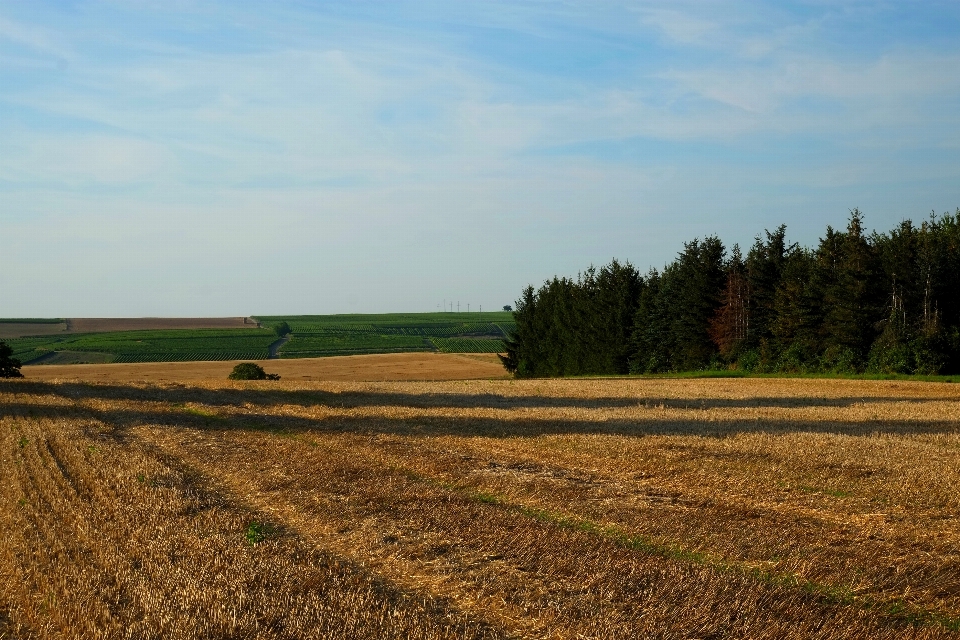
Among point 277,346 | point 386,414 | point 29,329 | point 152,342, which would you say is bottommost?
point 277,346

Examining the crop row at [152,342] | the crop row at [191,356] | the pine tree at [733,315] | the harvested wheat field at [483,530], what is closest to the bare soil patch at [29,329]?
the crop row at [152,342]

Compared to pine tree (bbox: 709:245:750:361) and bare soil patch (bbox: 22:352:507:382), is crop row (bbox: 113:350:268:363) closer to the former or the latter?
bare soil patch (bbox: 22:352:507:382)

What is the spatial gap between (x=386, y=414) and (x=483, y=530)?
58.7 ft

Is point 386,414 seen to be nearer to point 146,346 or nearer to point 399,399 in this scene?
point 399,399

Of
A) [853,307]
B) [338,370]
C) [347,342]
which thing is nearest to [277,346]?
[347,342]

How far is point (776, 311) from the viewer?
59.2 metres

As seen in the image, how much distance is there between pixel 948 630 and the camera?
796 cm

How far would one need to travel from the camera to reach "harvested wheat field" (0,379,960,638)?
26.8 feet

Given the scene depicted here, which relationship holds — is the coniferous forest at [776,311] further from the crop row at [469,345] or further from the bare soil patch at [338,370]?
the crop row at [469,345]

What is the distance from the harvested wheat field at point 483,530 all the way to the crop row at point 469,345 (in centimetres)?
12786

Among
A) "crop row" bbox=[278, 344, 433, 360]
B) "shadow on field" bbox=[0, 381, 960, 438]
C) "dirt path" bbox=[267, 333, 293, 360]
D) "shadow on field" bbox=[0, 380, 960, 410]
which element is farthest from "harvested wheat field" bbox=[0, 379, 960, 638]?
"crop row" bbox=[278, 344, 433, 360]

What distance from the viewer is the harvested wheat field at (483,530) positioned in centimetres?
817

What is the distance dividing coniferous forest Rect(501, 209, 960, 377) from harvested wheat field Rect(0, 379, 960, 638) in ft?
91.2

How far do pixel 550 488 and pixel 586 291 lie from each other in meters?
66.5
